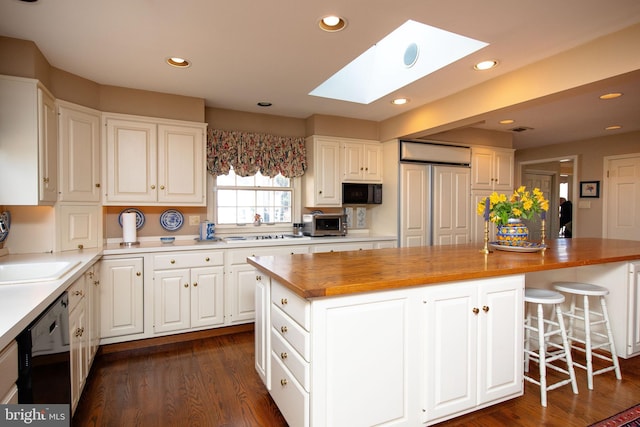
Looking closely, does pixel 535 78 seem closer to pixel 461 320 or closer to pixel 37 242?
pixel 461 320

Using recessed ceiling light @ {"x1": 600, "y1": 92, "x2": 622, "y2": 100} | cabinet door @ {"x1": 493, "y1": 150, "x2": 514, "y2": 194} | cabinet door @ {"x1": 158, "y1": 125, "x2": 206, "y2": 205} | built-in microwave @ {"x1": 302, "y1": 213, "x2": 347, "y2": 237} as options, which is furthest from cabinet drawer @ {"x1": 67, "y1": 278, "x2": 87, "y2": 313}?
cabinet door @ {"x1": 493, "y1": 150, "x2": 514, "y2": 194}

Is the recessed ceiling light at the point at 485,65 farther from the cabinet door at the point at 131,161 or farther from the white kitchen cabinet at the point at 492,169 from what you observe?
the cabinet door at the point at 131,161

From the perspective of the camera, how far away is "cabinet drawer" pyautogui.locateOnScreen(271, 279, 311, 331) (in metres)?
1.56

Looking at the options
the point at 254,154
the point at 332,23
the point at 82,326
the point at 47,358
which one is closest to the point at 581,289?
the point at 332,23

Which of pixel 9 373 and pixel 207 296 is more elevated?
pixel 9 373

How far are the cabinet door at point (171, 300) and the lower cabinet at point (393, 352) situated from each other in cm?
133

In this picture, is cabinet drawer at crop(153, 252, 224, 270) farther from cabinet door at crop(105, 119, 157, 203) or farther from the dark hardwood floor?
the dark hardwood floor

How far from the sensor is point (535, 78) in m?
2.58

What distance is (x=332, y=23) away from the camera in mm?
2102

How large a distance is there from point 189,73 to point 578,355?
3.99 meters

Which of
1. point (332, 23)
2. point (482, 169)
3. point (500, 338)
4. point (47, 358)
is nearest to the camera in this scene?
point (47, 358)

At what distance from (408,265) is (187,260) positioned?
211 cm

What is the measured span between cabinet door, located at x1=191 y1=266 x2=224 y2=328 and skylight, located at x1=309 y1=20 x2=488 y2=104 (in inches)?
81.1

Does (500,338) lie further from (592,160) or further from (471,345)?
(592,160)
